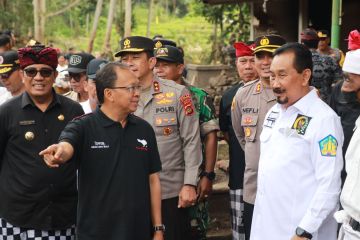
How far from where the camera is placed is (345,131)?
15.3 ft

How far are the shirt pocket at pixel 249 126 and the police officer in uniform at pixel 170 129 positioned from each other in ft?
1.31

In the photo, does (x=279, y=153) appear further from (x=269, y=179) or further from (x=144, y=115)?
(x=144, y=115)

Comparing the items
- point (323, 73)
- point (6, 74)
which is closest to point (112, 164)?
point (6, 74)

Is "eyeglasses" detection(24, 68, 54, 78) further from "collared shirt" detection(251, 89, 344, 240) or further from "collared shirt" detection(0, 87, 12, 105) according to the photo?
"collared shirt" detection(251, 89, 344, 240)

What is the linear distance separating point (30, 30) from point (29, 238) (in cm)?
2547

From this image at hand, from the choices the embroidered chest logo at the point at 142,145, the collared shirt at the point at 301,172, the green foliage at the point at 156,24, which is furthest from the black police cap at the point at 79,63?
the green foliage at the point at 156,24

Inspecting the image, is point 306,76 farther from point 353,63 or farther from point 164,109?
point 164,109

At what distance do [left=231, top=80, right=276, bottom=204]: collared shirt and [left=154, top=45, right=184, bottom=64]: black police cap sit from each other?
3.15 feet

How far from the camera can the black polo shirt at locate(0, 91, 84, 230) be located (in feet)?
13.9

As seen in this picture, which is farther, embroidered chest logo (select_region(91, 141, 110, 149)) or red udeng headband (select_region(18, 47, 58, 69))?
red udeng headband (select_region(18, 47, 58, 69))

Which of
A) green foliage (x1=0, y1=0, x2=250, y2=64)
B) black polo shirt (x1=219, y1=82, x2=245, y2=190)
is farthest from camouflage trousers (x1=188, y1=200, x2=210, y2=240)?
green foliage (x1=0, y1=0, x2=250, y2=64)

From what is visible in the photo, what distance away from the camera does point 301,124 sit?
363cm

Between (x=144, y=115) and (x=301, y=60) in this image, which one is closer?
(x=301, y=60)

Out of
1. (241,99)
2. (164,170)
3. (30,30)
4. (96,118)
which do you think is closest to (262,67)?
(241,99)
